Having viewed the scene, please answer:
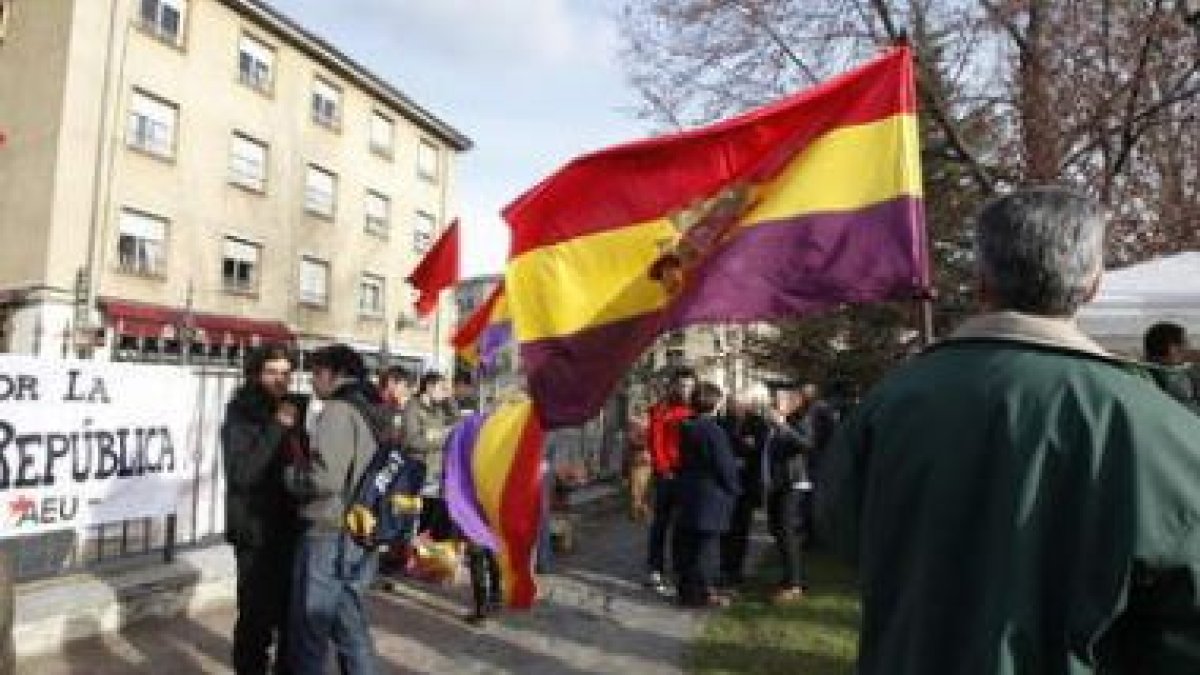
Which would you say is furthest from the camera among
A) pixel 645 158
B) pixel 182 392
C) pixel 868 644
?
pixel 182 392

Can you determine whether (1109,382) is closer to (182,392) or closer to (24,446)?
(24,446)

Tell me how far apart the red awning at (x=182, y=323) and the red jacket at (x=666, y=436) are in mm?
16491

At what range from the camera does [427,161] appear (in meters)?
45.2

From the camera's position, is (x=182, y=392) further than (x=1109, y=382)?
Yes

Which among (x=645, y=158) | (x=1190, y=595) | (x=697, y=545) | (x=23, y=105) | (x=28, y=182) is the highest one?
(x=23, y=105)

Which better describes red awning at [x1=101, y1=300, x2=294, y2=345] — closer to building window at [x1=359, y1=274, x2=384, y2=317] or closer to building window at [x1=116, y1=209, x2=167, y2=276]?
building window at [x1=116, y1=209, x2=167, y2=276]

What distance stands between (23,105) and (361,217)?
1288cm

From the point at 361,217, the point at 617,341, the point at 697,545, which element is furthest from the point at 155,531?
the point at 361,217

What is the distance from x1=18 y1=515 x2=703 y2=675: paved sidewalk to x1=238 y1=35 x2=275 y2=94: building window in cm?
2716

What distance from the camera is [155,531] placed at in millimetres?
8750

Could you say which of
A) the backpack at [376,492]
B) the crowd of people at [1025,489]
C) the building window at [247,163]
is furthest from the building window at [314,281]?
the crowd of people at [1025,489]

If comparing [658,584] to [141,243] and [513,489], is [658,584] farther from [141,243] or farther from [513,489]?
[141,243]

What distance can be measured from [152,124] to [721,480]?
2502 cm

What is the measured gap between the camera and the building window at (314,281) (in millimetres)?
37906
